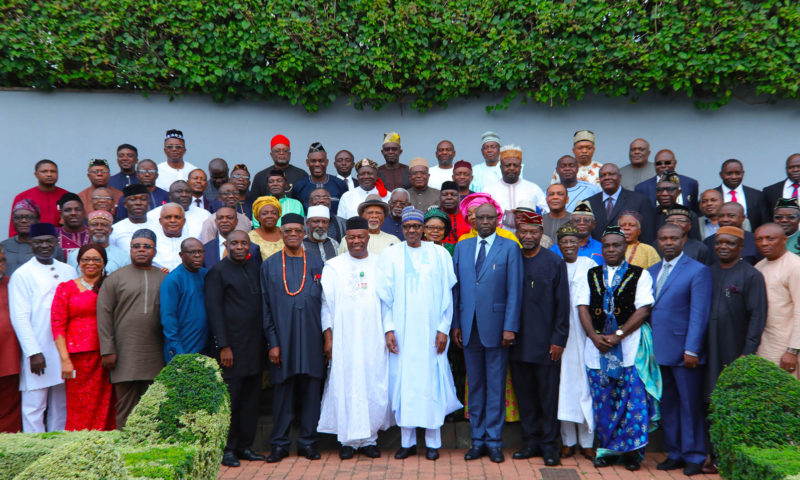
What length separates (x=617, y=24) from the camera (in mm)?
10359

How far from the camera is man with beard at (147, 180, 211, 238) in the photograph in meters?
8.58

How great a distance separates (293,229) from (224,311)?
3.43 ft

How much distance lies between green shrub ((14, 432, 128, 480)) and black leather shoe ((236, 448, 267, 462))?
3454 mm

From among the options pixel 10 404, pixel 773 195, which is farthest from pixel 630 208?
pixel 10 404

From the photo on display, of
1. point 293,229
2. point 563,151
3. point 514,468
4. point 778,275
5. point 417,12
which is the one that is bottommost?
point 514,468

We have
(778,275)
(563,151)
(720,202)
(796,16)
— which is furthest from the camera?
(563,151)

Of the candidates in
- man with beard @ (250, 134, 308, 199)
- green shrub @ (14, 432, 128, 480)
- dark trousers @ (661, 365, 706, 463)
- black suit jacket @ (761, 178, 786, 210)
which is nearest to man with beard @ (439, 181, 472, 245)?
man with beard @ (250, 134, 308, 199)

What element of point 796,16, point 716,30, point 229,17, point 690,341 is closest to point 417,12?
point 229,17

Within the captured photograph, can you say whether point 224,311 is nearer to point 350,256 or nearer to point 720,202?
point 350,256

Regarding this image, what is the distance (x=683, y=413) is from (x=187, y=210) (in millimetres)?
5876

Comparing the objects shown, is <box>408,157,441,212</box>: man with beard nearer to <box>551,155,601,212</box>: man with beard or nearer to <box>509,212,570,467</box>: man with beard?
<box>551,155,601,212</box>: man with beard

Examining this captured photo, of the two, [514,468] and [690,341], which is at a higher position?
[690,341]

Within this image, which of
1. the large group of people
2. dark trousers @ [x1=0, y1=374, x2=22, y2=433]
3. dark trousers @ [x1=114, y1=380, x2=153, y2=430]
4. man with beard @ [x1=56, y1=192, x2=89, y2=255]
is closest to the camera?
the large group of people

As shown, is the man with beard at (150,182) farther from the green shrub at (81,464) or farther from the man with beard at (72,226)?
the green shrub at (81,464)
